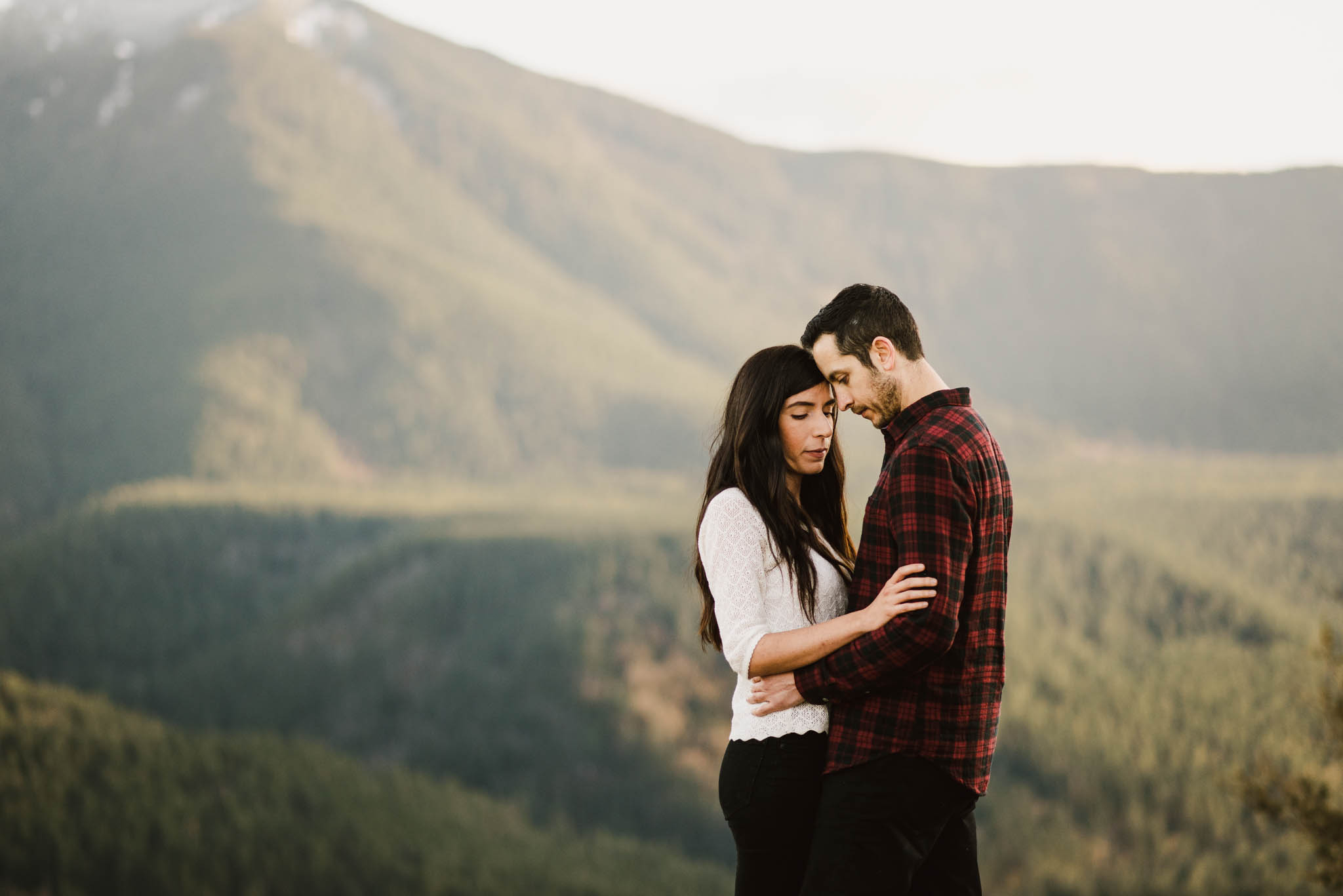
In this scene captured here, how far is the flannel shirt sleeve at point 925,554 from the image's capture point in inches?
126

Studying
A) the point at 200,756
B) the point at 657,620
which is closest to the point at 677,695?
the point at 657,620

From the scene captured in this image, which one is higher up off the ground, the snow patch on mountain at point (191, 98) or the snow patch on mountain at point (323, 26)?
the snow patch on mountain at point (323, 26)

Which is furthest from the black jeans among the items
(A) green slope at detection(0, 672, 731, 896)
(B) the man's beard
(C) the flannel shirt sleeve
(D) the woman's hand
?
(A) green slope at detection(0, 672, 731, 896)

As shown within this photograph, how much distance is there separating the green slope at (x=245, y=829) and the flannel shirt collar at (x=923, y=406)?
23873 mm

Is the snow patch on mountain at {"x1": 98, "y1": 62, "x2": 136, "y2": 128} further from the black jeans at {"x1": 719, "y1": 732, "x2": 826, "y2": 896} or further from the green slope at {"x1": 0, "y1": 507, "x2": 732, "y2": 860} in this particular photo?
the black jeans at {"x1": 719, "y1": 732, "x2": 826, "y2": 896}

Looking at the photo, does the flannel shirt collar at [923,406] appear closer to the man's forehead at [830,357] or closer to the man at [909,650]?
the man at [909,650]

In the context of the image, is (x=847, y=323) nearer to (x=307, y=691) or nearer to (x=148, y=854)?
(x=148, y=854)

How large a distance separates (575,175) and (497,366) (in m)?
30.2

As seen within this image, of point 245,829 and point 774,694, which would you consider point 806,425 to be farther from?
point 245,829

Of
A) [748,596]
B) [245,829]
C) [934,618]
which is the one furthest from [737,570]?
[245,829]

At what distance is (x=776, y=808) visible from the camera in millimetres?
3479

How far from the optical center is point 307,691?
35.0 metres

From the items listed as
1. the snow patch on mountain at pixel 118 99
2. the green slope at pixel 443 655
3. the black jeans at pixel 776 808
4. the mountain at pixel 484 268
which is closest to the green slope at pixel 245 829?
the green slope at pixel 443 655

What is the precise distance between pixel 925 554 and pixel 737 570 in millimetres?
607
